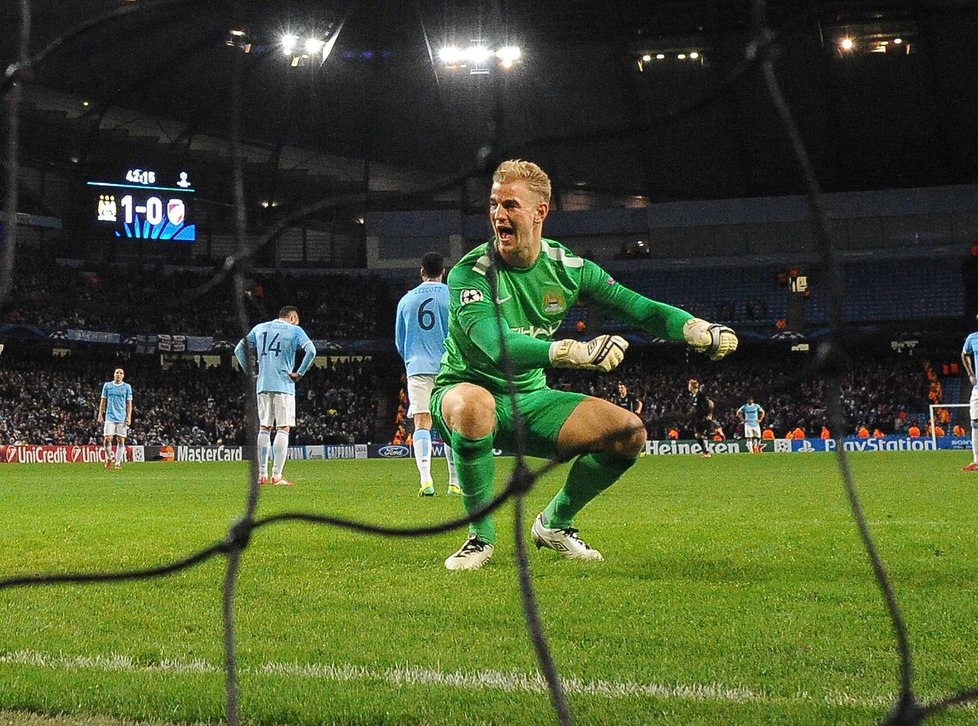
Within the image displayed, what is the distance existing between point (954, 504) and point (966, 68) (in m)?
25.5

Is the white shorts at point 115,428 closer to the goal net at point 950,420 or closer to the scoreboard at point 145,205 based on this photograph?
the scoreboard at point 145,205

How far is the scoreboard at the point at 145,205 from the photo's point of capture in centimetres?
3111

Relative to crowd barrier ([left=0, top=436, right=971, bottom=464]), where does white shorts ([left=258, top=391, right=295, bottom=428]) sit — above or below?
above

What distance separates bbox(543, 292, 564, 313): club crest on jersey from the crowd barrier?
69.7 feet

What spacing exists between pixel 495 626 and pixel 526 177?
1965 mm

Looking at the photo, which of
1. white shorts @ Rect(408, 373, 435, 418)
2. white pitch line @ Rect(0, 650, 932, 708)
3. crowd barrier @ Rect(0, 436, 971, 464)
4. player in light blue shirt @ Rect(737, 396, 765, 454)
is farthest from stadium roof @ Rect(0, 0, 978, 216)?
white pitch line @ Rect(0, 650, 932, 708)

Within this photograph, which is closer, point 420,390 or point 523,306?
point 523,306

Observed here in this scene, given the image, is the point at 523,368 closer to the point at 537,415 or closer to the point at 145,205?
the point at 537,415

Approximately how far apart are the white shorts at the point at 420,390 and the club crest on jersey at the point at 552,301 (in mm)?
4949

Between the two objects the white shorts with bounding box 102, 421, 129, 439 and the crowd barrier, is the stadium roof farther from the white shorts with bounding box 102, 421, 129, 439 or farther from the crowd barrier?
the white shorts with bounding box 102, 421, 129, 439

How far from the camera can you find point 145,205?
31.9 m

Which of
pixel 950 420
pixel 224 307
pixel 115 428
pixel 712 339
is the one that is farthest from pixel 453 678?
pixel 950 420

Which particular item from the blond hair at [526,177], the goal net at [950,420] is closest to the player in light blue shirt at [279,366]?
the blond hair at [526,177]

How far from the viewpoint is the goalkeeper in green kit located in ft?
14.2
